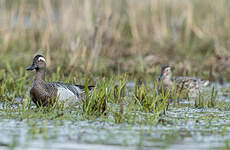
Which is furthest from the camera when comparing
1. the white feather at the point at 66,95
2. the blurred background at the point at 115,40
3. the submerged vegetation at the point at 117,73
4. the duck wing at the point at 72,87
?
the blurred background at the point at 115,40

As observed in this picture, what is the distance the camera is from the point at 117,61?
42.0 feet

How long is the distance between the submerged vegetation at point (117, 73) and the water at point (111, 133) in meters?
0.01

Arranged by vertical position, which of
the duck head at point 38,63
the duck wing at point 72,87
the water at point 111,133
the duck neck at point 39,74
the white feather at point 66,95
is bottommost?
the water at point 111,133

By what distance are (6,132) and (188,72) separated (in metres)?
7.25

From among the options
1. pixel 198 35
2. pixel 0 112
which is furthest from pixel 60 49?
pixel 0 112

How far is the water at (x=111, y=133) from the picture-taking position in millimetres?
5027

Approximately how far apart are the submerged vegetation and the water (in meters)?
0.01

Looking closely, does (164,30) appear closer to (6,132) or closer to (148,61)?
(148,61)

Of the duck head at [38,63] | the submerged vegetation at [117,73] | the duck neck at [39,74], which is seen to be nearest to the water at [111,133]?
the submerged vegetation at [117,73]

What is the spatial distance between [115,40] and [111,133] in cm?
891

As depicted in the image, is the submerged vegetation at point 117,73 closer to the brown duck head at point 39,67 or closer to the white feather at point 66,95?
the white feather at point 66,95

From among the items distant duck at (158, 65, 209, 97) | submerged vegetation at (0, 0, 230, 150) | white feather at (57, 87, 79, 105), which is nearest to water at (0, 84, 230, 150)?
submerged vegetation at (0, 0, 230, 150)

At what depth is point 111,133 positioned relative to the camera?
5609mm

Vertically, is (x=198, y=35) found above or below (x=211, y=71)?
above
